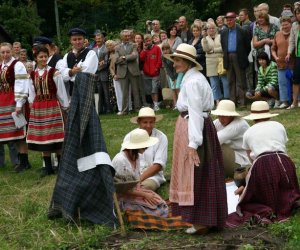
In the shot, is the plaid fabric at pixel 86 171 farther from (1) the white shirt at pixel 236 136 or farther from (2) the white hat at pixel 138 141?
(1) the white shirt at pixel 236 136

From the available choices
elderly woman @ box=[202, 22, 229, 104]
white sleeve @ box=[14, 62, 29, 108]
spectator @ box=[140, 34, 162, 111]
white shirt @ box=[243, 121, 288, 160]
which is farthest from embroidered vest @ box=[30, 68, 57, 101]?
spectator @ box=[140, 34, 162, 111]

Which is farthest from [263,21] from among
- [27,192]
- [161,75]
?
[27,192]

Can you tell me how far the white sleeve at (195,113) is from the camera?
6020 mm

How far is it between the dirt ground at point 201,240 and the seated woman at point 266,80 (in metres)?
6.82

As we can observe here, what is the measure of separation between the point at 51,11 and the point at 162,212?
25.2 meters

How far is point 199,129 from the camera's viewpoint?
238 inches

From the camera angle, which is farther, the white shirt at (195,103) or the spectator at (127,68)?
the spectator at (127,68)

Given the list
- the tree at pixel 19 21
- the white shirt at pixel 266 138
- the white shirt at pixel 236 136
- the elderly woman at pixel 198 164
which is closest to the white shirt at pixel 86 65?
the white shirt at pixel 236 136

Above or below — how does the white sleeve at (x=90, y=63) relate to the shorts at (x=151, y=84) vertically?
above

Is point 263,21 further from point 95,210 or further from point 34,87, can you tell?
point 95,210

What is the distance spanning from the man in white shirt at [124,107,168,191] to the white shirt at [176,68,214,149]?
194cm

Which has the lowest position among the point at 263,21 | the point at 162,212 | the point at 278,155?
the point at 162,212

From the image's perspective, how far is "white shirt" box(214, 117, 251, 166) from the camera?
8148 mm

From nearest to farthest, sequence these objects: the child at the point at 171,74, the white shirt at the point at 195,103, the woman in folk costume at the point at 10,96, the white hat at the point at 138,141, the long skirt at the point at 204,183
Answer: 1. the white shirt at the point at 195,103
2. the long skirt at the point at 204,183
3. the white hat at the point at 138,141
4. the woman in folk costume at the point at 10,96
5. the child at the point at 171,74
